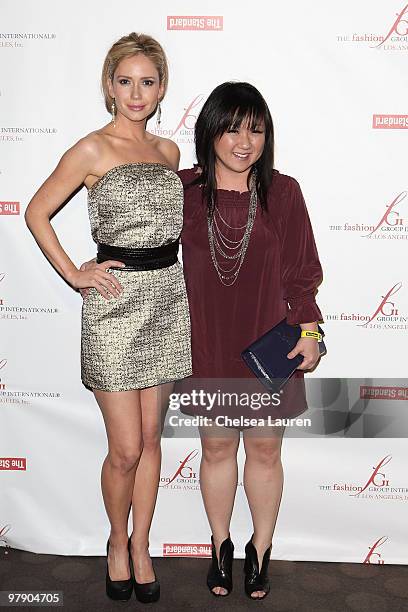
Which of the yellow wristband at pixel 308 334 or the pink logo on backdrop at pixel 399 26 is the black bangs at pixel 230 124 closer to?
the yellow wristband at pixel 308 334

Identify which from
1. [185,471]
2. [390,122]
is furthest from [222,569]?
[390,122]

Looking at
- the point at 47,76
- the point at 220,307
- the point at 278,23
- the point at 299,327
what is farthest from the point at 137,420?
the point at 278,23

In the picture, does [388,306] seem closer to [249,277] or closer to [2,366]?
[249,277]

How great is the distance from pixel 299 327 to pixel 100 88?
1.17 m

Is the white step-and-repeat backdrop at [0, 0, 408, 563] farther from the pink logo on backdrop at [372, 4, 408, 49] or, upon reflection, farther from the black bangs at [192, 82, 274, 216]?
the black bangs at [192, 82, 274, 216]

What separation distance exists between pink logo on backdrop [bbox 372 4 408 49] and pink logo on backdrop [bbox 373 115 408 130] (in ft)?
0.86

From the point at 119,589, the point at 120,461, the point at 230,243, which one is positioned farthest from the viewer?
the point at 119,589

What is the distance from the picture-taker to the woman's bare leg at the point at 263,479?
8.91ft

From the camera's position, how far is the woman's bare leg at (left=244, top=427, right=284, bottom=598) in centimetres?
272

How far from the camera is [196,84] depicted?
2824 millimetres

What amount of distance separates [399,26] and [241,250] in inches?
41.0

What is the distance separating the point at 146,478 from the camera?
2727 millimetres

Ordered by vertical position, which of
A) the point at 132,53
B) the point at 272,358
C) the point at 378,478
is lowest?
the point at 378,478

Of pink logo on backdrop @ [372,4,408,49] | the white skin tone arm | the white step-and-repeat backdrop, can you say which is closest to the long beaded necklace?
the white skin tone arm
